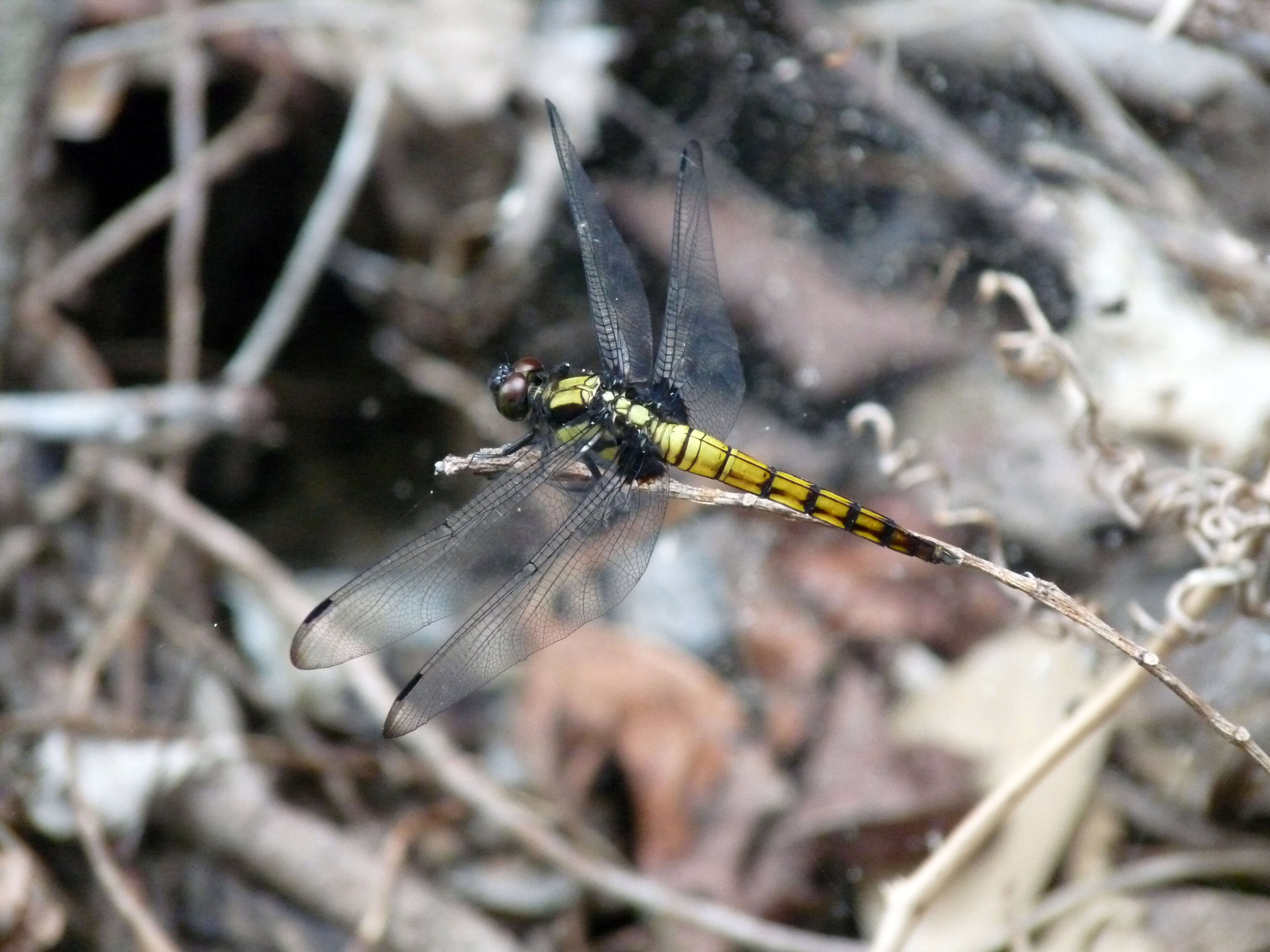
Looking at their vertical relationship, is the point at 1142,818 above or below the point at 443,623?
above

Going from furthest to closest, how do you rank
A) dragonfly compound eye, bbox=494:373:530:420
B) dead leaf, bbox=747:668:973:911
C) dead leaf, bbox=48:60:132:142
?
dead leaf, bbox=48:60:132:142 < dead leaf, bbox=747:668:973:911 < dragonfly compound eye, bbox=494:373:530:420

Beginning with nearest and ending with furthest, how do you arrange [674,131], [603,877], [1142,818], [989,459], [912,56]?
[1142,818]
[603,877]
[989,459]
[912,56]
[674,131]

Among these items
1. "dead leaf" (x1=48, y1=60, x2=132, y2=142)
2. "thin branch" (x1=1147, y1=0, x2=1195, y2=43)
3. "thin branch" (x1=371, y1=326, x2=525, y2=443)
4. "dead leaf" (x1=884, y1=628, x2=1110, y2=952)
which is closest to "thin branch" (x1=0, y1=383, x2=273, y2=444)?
"thin branch" (x1=371, y1=326, x2=525, y2=443)

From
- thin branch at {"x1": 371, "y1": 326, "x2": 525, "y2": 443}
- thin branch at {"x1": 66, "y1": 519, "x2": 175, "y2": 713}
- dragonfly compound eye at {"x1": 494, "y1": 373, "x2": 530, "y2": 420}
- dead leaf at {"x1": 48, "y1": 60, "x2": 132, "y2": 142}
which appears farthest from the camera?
thin branch at {"x1": 371, "y1": 326, "x2": 525, "y2": 443}

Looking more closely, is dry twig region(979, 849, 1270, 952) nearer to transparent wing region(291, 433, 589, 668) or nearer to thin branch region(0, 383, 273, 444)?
transparent wing region(291, 433, 589, 668)

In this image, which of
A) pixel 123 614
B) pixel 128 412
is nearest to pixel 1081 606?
pixel 123 614

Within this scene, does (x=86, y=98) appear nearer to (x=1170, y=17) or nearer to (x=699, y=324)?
(x=699, y=324)

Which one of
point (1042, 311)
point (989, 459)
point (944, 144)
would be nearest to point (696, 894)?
point (989, 459)

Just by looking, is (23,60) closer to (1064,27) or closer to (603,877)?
(603,877)
